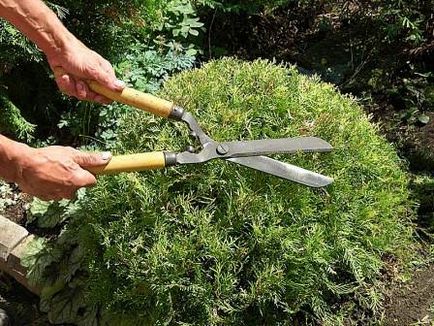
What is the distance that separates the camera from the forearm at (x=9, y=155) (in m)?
2.23

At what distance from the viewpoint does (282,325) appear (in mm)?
2793

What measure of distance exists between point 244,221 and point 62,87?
85 cm

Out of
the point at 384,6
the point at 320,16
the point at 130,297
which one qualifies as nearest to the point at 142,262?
the point at 130,297

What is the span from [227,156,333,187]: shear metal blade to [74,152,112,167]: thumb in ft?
1.45

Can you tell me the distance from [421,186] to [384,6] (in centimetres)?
102

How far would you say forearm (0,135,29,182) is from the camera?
2.23 metres

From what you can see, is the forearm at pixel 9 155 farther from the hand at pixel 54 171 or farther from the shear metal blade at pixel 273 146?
the shear metal blade at pixel 273 146

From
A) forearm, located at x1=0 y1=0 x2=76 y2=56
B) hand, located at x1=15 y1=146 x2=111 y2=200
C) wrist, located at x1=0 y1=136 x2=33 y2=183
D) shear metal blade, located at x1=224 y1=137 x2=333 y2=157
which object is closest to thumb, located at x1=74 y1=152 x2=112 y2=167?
hand, located at x1=15 y1=146 x2=111 y2=200

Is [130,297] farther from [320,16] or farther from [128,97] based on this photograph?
[320,16]

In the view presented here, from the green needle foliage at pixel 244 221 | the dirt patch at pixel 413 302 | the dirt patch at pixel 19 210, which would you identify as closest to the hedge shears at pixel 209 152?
the green needle foliage at pixel 244 221

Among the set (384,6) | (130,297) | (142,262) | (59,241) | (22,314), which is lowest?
(22,314)

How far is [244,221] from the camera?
269cm

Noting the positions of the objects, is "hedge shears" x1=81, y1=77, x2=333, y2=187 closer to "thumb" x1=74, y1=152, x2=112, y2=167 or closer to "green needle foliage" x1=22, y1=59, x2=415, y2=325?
"thumb" x1=74, y1=152, x2=112, y2=167

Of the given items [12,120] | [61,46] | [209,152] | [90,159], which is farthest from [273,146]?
[12,120]
